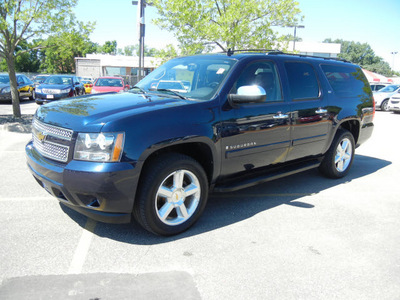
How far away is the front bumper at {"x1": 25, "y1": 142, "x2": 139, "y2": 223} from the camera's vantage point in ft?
9.26

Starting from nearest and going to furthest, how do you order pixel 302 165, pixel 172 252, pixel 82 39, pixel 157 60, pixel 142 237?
1. pixel 172 252
2. pixel 142 237
3. pixel 302 165
4. pixel 82 39
5. pixel 157 60

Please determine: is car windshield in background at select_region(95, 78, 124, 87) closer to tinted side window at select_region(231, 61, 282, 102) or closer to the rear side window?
the rear side window

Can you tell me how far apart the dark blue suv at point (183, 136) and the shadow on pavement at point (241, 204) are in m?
0.22

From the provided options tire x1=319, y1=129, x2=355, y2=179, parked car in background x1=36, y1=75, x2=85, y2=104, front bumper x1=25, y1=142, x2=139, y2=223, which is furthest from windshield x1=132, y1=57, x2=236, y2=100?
parked car in background x1=36, y1=75, x2=85, y2=104

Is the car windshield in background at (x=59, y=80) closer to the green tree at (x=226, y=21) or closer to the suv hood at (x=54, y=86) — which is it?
the suv hood at (x=54, y=86)

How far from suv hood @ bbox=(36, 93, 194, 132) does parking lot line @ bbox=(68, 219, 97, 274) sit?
111 cm

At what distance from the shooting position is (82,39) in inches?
437

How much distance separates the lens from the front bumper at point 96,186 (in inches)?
111

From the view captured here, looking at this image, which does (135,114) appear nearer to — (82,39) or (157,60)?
(82,39)

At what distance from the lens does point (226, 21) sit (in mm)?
12625

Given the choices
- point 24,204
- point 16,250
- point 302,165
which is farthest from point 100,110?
point 302,165

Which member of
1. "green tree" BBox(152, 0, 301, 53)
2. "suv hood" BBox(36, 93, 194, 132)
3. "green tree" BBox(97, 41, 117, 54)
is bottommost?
"suv hood" BBox(36, 93, 194, 132)

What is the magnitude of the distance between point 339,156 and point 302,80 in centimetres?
162

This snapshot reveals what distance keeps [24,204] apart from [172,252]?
84.2 inches
